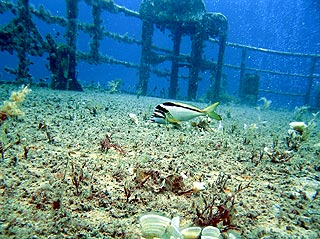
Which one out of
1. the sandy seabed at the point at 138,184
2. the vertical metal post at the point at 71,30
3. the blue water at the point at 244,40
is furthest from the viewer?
the blue water at the point at 244,40

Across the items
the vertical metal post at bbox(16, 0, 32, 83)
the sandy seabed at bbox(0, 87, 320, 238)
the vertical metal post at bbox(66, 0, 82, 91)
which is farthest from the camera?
the vertical metal post at bbox(66, 0, 82, 91)

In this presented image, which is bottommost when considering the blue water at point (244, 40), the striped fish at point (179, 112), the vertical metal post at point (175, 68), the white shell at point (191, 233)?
the white shell at point (191, 233)

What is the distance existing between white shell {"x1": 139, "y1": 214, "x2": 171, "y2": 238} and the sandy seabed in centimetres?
14

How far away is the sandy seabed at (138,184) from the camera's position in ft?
7.14

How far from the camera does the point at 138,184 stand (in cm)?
276

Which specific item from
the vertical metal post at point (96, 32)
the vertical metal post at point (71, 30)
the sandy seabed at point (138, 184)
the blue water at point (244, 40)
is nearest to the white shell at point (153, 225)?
the sandy seabed at point (138, 184)

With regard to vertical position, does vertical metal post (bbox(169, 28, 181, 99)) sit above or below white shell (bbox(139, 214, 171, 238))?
above

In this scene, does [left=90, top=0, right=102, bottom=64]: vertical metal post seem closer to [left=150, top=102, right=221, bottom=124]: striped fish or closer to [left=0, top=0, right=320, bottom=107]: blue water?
[left=150, top=102, right=221, bottom=124]: striped fish

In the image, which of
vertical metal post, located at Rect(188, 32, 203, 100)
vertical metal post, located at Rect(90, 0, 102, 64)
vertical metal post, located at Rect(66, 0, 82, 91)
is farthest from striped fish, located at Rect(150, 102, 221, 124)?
vertical metal post, located at Rect(188, 32, 203, 100)

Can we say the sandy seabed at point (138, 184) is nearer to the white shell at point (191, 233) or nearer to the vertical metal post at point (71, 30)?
the white shell at point (191, 233)

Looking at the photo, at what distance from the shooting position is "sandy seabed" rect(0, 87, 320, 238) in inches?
85.7

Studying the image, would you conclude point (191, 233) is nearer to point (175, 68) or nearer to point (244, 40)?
point (175, 68)

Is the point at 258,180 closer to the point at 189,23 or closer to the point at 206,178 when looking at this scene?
the point at 206,178

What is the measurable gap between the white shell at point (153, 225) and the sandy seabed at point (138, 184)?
0.47 feet
